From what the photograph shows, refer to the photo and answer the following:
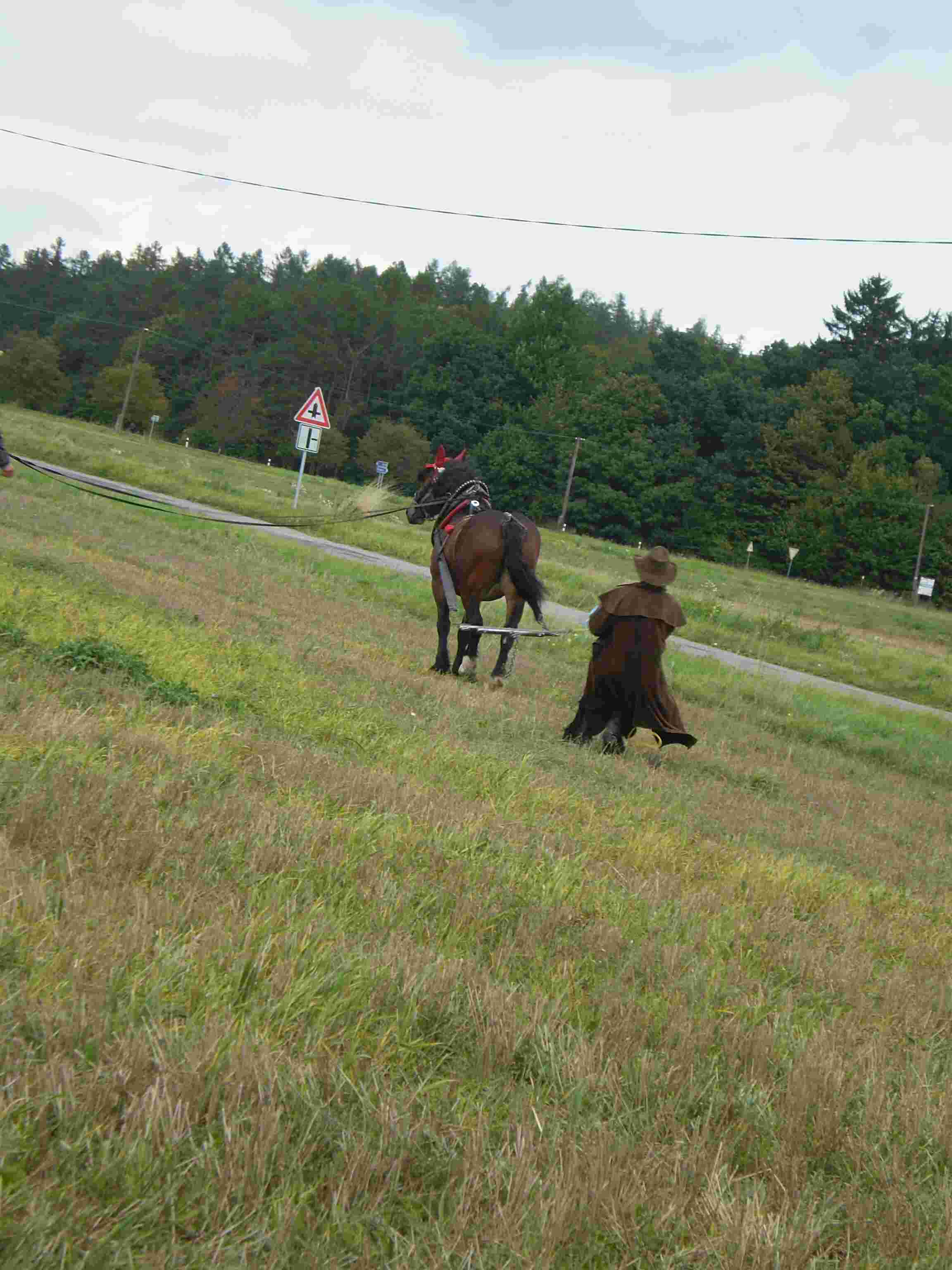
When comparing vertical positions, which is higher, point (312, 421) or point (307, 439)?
point (312, 421)

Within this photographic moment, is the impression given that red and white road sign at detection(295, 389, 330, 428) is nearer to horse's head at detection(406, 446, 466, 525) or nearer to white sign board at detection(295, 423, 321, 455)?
white sign board at detection(295, 423, 321, 455)

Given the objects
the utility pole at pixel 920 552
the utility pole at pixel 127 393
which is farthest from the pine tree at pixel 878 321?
the utility pole at pixel 127 393

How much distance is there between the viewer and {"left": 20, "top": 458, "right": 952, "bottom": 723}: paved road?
21.0m

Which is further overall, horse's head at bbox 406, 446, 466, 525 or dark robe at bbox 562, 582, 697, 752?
horse's head at bbox 406, 446, 466, 525

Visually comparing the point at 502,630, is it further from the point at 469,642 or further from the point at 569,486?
the point at 569,486

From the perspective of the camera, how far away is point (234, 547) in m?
20.6

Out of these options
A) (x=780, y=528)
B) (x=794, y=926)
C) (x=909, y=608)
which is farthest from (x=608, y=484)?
(x=794, y=926)

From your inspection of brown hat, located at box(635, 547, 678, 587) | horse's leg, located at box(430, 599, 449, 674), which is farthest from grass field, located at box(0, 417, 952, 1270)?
horse's leg, located at box(430, 599, 449, 674)

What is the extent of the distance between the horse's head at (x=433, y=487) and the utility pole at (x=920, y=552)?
55662mm

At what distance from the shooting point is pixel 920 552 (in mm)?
66562

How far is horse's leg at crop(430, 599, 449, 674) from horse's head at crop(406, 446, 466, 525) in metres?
1.60

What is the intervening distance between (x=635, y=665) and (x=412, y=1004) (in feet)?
22.6

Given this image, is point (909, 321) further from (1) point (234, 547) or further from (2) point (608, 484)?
(1) point (234, 547)

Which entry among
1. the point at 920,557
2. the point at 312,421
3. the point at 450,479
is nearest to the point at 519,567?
the point at 450,479
